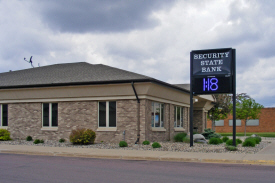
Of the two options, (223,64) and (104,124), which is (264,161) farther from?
(104,124)

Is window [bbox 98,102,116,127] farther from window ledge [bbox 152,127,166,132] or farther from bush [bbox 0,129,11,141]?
bush [bbox 0,129,11,141]

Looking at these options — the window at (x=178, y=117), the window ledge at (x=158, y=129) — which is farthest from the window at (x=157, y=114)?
the window at (x=178, y=117)

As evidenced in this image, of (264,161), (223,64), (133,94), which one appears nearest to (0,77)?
(133,94)

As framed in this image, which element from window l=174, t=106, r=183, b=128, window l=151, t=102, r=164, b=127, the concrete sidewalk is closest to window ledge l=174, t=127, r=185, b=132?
window l=174, t=106, r=183, b=128

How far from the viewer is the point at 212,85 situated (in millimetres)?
18719

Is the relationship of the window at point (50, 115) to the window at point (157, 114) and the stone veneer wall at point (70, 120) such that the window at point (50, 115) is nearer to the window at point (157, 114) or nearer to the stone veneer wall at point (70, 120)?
the stone veneer wall at point (70, 120)

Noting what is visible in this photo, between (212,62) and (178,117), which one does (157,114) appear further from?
(212,62)

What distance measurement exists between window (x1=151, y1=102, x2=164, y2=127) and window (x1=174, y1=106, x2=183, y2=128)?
3336mm

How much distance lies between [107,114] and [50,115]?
4.64m

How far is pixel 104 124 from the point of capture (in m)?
22.8

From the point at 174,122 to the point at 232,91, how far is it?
33.0 ft

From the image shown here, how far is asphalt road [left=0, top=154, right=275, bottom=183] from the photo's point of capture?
9863 mm

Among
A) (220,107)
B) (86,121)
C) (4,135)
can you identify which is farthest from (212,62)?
(220,107)

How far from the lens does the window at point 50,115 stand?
2436 centimetres
